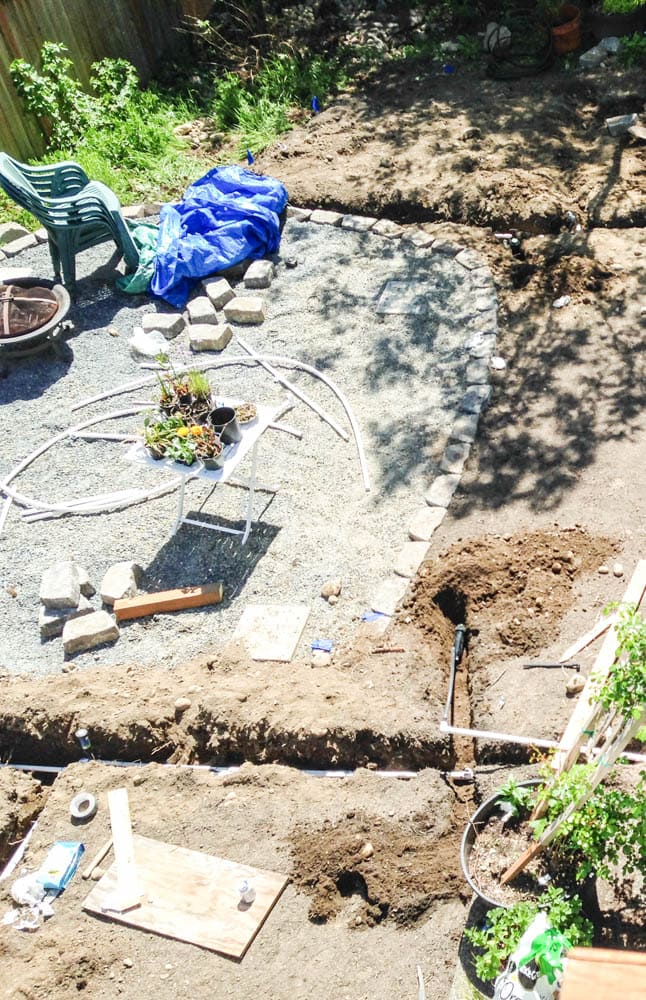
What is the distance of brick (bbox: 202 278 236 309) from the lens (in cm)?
830

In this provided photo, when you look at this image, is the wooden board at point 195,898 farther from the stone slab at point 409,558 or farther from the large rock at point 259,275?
the large rock at point 259,275

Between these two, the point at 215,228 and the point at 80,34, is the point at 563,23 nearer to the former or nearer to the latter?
the point at 215,228

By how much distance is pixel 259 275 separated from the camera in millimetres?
8445

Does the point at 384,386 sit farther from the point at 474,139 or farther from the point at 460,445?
the point at 474,139

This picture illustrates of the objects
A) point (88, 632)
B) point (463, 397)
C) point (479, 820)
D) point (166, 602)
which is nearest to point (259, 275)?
point (463, 397)

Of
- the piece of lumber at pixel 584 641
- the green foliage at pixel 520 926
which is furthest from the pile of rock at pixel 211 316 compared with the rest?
the green foliage at pixel 520 926

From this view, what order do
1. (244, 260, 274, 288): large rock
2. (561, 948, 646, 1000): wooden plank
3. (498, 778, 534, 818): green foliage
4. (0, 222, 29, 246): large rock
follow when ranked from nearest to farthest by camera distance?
(561, 948, 646, 1000): wooden plank
(498, 778, 534, 818): green foliage
(244, 260, 274, 288): large rock
(0, 222, 29, 246): large rock

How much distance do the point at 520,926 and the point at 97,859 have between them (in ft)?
7.11

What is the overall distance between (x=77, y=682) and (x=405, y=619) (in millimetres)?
2118

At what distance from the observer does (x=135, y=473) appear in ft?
22.5

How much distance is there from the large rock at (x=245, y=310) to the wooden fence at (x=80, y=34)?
428cm

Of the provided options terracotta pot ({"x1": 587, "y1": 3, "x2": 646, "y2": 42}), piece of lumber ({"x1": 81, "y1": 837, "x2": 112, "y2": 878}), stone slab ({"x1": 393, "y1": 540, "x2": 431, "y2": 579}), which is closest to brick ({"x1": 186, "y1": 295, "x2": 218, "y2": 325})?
stone slab ({"x1": 393, "y1": 540, "x2": 431, "y2": 579})

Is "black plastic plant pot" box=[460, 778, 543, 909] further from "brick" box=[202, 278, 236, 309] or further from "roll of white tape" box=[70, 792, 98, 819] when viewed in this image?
"brick" box=[202, 278, 236, 309]

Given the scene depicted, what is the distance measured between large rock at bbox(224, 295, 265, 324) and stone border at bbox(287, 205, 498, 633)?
1637 millimetres
